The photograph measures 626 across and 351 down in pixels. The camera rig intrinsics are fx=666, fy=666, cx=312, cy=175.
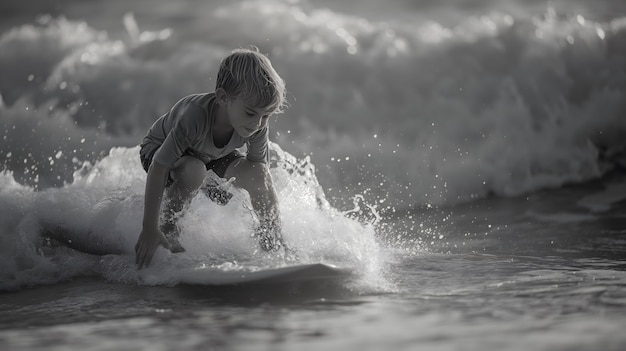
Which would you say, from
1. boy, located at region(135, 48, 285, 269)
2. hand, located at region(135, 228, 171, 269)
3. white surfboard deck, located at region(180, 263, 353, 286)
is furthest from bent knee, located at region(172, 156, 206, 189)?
white surfboard deck, located at region(180, 263, 353, 286)

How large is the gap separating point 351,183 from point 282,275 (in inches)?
105

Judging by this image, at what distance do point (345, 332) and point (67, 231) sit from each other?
184cm

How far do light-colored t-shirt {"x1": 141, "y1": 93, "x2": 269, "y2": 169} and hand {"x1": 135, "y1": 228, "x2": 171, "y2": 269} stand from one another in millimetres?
260

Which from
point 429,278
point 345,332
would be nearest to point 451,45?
point 429,278

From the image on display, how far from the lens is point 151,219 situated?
8.18 feet

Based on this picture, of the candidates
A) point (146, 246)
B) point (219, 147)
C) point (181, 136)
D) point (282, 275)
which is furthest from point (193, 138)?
point (282, 275)

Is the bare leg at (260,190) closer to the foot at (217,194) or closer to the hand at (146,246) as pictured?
the foot at (217,194)

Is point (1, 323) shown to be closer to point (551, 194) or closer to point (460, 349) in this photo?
point (460, 349)

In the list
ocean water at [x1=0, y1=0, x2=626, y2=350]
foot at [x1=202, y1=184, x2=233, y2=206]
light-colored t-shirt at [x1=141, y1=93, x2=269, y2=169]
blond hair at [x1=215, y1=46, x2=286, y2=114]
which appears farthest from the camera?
foot at [x1=202, y1=184, x2=233, y2=206]

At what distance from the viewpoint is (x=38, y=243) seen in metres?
2.97

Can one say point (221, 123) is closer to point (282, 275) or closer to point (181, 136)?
point (181, 136)

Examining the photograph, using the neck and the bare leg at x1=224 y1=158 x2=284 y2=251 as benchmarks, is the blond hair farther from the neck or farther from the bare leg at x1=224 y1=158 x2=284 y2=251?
the bare leg at x1=224 y1=158 x2=284 y2=251

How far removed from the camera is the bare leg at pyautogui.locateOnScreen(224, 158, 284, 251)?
2762 mm

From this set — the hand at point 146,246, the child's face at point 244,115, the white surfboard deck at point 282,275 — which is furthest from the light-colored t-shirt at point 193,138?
the white surfboard deck at point 282,275
